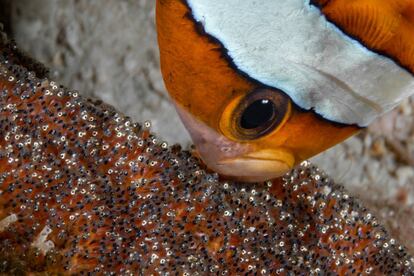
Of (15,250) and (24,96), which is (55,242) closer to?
(15,250)

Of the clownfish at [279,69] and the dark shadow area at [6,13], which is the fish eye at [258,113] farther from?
the dark shadow area at [6,13]

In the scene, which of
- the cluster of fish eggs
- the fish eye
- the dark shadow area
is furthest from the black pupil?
the dark shadow area

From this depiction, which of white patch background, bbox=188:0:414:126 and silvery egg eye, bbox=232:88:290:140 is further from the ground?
white patch background, bbox=188:0:414:126

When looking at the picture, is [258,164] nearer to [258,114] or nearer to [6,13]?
[258,114]

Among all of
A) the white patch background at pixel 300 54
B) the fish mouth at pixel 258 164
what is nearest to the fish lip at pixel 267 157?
the fish mouth at pixel 258 164

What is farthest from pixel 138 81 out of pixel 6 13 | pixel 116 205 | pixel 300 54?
pixel 300 54

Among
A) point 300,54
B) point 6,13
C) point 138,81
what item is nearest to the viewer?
point 300,54

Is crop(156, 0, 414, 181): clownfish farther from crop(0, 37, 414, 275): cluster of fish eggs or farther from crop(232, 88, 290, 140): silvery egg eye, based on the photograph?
crop(0, 37, 414, 275): cluster of fish eggs
